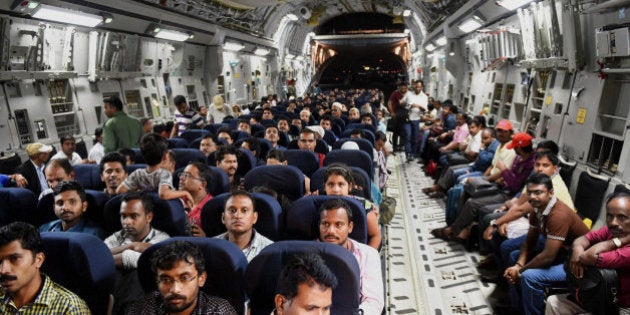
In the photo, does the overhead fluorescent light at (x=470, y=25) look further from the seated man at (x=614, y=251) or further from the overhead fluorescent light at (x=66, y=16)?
the seated man at (x=614, y=251)

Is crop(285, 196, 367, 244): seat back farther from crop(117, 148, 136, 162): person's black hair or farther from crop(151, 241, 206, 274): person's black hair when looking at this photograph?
crop(117, 148, 136, 162): person's black hair

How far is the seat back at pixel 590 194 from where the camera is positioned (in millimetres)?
4586

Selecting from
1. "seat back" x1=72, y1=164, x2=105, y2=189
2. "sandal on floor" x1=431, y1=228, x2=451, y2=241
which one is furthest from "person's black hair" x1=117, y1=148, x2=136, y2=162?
"sandal on floor" x1=431, y1=228, x2=451, y2=241

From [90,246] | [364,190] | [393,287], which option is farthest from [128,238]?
[393,287]

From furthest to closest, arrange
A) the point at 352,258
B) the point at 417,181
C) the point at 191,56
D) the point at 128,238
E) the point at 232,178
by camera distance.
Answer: the point at 191,56 < the point at 417,181 < the point at 232,178 < the point at 128,238 < the point at 352,258

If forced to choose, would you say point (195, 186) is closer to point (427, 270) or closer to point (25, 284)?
point (25, 284)

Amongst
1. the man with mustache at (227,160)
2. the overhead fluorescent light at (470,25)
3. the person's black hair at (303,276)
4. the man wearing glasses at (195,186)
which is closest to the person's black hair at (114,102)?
the man with mustache at (227,160)

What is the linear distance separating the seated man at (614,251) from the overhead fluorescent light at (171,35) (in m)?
9.26

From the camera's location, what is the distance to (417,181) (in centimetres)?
930

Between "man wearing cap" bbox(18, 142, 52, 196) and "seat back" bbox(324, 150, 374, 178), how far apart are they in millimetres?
3387

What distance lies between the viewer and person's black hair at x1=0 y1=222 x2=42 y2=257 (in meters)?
2.48

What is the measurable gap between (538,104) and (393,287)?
4660 mm

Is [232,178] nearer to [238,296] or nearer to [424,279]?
[424,279]

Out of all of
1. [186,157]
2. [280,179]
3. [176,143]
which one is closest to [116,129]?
[176,143]
